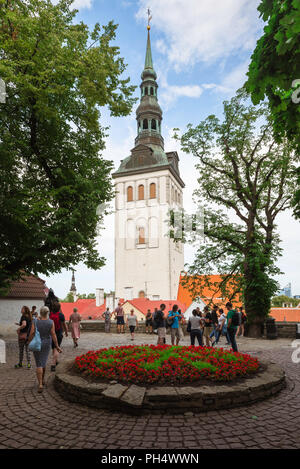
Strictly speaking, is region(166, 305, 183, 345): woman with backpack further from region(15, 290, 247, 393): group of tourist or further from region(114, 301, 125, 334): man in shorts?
region(114, 301, 125, 334): man in shorts

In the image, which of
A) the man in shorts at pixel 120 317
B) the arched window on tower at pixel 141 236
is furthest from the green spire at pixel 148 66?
the man in shorts at pixel 120 317

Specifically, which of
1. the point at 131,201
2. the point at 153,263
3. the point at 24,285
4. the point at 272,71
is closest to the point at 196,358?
the point at 272,71

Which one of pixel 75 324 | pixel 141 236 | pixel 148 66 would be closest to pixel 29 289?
pixel 75 324

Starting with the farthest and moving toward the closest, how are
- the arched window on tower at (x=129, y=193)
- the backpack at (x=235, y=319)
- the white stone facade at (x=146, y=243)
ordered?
the arched window on tower at (x=129, y=193) < the white stone facade at (x=146, y=243) < the backpack at (x=235, y=319)

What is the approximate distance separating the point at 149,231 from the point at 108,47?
3641cm

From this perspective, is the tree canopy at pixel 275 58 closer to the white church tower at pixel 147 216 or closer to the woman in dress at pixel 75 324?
the woman in dress at pixel 75 324

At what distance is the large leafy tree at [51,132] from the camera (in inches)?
424

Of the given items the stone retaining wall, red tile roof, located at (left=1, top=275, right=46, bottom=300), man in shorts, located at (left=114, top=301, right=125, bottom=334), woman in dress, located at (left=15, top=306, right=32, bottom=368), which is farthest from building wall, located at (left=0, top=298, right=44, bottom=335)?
woman in dress, located at (left=15, top=306, right=32, bottom=368)

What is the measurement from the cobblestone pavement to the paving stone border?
0.41ft

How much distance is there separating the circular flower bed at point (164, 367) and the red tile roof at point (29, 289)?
52.8 ft

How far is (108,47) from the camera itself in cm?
1230

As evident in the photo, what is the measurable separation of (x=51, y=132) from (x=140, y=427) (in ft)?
39.6

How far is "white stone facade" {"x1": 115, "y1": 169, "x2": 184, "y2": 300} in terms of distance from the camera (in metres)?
46.0
